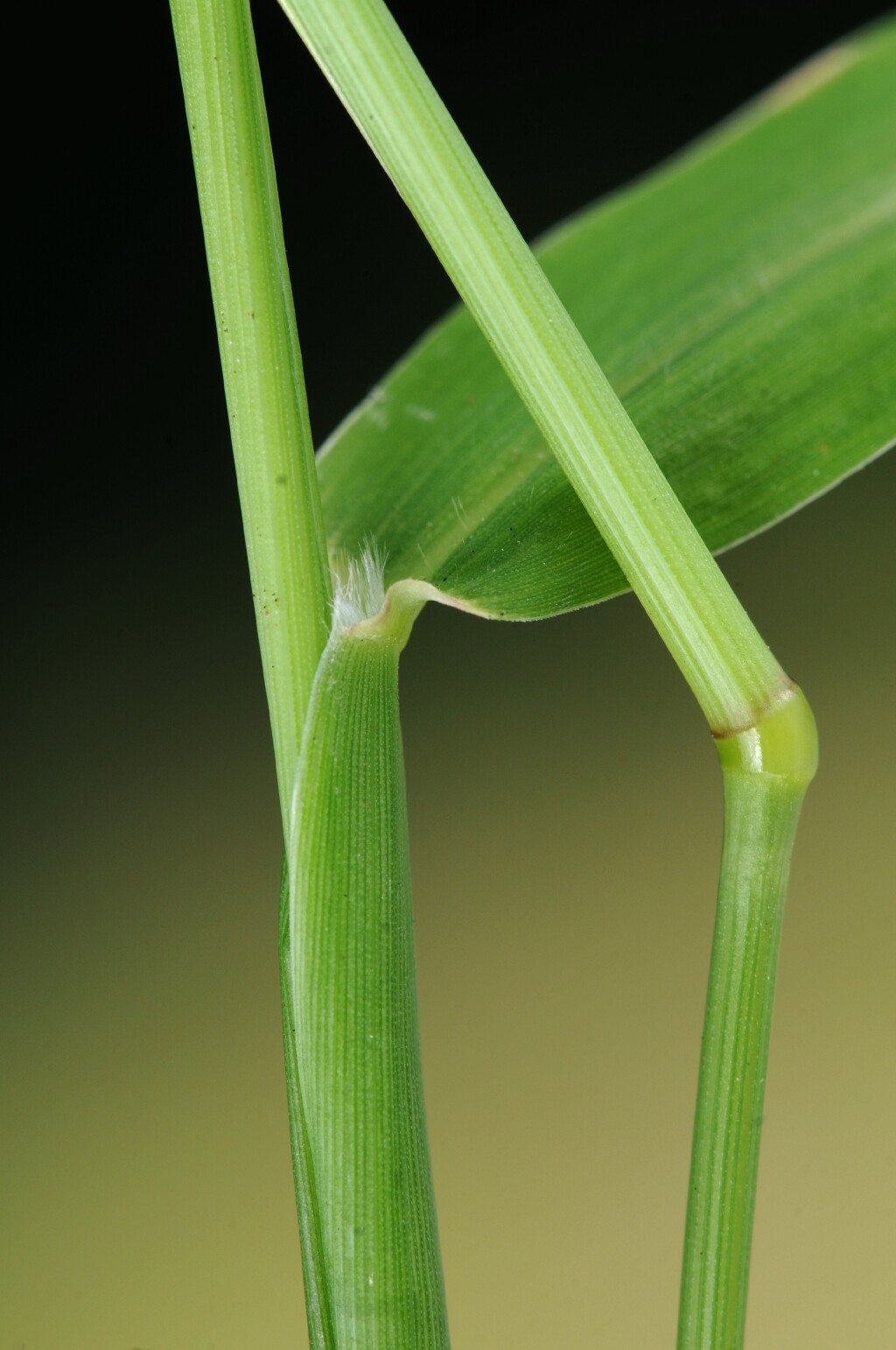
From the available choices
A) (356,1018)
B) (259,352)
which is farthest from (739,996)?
(259,352)

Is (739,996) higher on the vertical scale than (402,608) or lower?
lower

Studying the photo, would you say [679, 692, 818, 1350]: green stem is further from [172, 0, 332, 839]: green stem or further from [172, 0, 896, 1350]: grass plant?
[172, 0, 332, 839]: green stem

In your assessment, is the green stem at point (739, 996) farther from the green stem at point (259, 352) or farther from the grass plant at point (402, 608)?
the green stem at point (259, 352)

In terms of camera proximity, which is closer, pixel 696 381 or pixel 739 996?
pixel 739 996

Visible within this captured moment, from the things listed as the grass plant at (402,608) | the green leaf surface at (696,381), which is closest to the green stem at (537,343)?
the grass plant at (402,608)

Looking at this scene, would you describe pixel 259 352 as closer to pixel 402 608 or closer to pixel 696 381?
pixel 402 608

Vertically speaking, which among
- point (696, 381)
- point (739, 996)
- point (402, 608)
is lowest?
point (739, 996)

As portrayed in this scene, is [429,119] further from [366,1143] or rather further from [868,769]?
[868,769]
